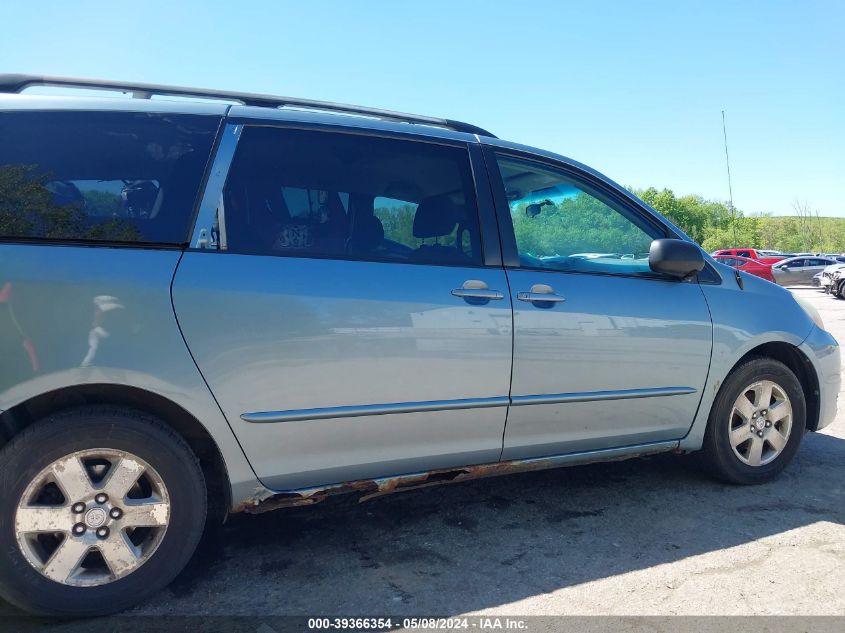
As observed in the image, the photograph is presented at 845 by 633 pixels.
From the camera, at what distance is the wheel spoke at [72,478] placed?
88.5 inches

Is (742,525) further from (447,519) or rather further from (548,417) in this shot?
(447,519)

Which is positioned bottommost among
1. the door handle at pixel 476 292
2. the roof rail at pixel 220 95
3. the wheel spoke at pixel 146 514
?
the wheel spoke at pixel 146 514

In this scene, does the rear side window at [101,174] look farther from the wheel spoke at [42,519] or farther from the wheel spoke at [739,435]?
the wheel spoke at [739,435]

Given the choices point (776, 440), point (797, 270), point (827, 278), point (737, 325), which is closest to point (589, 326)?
point (737, 325)

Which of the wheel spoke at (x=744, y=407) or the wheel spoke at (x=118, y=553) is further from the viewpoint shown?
the wheel spoke at (x=744, y=407)

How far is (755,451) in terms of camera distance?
3.67 meters

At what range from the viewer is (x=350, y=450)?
106 inches

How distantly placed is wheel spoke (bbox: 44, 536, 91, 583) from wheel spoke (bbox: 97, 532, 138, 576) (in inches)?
2.3

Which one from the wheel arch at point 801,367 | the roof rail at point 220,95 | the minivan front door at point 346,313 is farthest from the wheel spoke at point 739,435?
the roof rail at point 220,95

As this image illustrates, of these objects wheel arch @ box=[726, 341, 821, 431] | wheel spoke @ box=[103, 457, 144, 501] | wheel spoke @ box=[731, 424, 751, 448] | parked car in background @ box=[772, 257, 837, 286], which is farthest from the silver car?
parked car in background @ box=[772, 257, 837, 286]

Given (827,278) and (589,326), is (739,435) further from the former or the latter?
(827,278)

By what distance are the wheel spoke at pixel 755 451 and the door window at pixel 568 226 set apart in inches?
46.9

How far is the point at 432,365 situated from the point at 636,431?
1.27 metres

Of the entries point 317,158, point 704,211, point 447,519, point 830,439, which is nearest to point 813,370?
point 830,439
